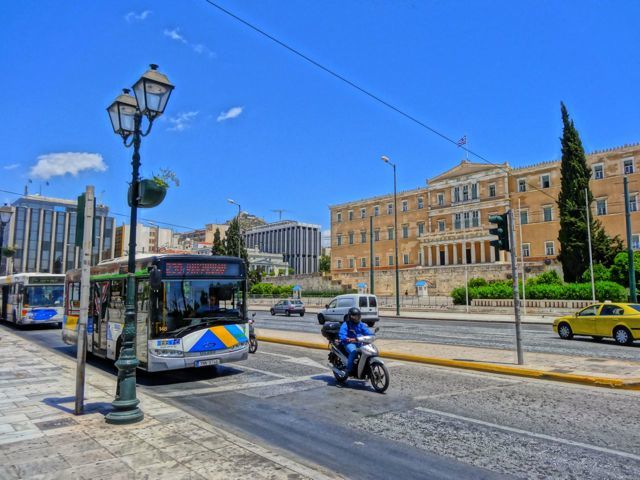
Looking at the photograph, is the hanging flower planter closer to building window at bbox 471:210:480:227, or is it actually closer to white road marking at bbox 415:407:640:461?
white road marking at bbox 415:407:640:461

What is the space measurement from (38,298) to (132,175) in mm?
19464

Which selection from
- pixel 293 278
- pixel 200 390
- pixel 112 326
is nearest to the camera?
pixel 200 390

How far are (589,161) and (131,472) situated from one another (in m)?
65.0

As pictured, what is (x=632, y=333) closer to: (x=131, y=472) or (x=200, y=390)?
(x=200, y=390)

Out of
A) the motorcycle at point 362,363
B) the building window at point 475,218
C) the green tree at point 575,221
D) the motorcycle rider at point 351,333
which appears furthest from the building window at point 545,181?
the motorcycle rider at point 351,333

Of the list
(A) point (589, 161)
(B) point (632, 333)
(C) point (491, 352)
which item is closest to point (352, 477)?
(C) point (491, 352)

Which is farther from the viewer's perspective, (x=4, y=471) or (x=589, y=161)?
(x=589, y=161)

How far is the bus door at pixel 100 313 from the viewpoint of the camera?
1188 cm

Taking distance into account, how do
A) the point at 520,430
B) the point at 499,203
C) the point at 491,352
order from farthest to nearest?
1. the point at 499,203
2. the point at 491,352
3. the point at 520,430

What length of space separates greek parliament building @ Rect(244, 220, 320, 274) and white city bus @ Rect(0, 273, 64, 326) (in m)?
143

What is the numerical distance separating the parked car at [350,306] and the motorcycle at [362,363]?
16.6m

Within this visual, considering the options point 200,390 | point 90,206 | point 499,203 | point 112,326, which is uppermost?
point 499,203

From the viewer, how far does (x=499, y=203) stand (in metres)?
66.1

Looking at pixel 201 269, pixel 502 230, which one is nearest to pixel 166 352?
pixel 201 269
